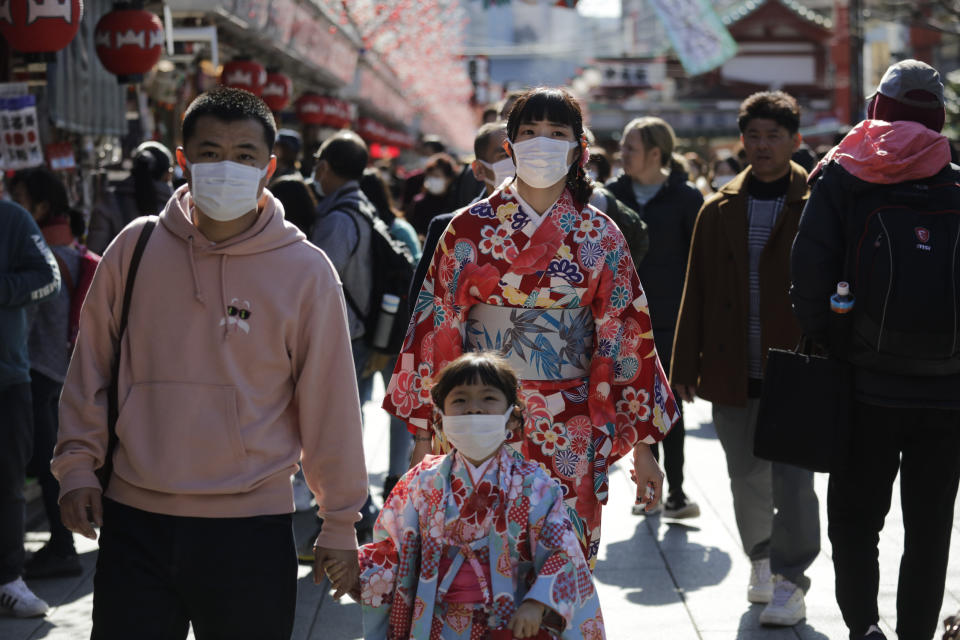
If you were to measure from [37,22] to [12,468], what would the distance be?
105 inches

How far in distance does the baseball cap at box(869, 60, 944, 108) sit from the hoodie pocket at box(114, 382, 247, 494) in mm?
2419

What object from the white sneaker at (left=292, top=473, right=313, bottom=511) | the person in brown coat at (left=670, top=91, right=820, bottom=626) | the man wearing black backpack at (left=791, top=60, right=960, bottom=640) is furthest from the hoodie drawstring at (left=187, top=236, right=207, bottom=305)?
A: the white sneaker at (left=292, top=473, right=313, bottom=511)

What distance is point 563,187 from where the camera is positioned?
4.05 meters

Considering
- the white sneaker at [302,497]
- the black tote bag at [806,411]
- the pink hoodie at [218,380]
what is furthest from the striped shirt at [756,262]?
the white sneaker at [302,497]

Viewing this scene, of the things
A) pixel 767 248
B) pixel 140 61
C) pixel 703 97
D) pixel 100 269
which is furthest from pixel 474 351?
pixel 703 97

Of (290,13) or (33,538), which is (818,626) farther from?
(290,13)

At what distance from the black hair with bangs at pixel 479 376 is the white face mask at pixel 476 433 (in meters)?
0.08

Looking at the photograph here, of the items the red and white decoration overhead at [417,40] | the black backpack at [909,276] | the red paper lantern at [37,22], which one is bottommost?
the black backpack at [909,276]

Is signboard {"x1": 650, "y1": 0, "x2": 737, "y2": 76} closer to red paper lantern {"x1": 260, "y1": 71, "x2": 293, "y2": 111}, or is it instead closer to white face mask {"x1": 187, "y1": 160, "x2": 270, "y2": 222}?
red paper lantern {"x1": 260, "y1": 71, "x2": 293, "y2": 111}

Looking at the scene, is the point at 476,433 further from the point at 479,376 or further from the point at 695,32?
the point at 695,32

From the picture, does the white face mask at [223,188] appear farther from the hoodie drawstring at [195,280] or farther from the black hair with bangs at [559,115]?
the black hair with bangs at [559,115]

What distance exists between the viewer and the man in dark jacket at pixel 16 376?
523 centimetres

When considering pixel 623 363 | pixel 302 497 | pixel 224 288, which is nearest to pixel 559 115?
pixel 623 363

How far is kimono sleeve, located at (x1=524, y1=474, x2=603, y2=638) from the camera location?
324 centimetres
